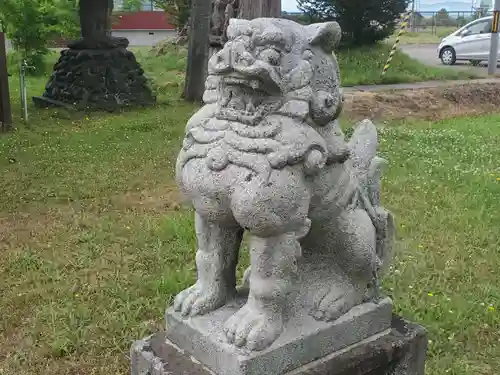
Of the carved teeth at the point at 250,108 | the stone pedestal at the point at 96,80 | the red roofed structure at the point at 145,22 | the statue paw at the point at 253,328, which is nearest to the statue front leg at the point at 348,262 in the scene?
the statue paw at the point at 253,328

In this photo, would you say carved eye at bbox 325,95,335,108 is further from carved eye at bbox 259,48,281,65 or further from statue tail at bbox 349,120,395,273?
statue tail at bbox 349,120,395,273

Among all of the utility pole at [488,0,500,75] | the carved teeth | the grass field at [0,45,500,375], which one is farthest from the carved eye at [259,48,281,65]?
the utility pole at [488,0,500,75]

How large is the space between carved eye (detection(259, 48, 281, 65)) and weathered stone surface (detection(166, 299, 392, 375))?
2.74ft

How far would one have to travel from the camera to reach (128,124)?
28.3ft

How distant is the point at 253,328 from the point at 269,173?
0.48 metres

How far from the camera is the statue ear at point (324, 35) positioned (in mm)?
1933

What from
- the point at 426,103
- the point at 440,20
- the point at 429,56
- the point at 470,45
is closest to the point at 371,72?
the point at 426,103

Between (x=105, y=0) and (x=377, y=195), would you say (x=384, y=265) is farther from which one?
(x=105, y=0)

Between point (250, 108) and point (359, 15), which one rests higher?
point (359, 15)

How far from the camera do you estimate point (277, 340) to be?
78.5 inches

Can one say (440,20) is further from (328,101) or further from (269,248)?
(269,248)

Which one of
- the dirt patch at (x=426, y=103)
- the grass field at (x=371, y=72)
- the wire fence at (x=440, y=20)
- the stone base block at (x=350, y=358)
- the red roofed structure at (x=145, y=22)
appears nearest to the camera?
the stone base block at (x=350, y=358)

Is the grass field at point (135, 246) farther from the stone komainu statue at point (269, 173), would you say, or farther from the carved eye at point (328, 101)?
the carved eye at point (328, 101)

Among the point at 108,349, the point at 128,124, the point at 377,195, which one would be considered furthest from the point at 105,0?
the point at 377,195
